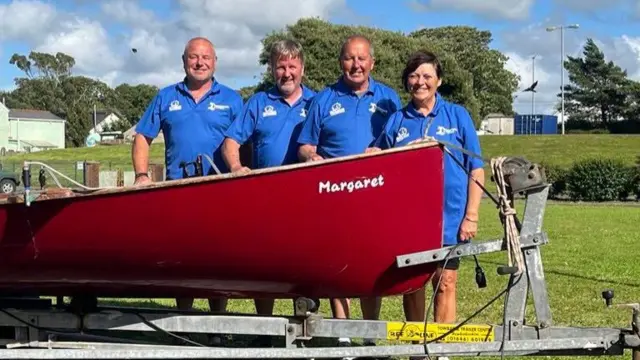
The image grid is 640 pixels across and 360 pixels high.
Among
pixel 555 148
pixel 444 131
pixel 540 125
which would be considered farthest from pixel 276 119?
pixel 540 125

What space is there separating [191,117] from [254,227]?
1.46 m

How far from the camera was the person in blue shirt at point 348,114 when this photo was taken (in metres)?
4.83

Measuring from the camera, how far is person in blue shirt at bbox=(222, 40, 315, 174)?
5012mm

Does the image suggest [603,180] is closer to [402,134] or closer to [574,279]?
[574,279]

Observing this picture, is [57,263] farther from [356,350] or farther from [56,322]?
[356,350]

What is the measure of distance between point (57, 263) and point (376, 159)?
5.37 ft

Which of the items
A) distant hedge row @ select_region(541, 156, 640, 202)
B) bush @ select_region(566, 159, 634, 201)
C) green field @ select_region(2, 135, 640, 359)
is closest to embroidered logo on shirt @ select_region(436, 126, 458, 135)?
green field @ select_region(2, 135, 640, 359)

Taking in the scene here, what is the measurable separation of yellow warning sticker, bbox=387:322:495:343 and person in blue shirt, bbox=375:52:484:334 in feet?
1.81

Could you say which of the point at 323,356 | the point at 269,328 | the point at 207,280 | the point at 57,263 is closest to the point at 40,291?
the point at 57,263

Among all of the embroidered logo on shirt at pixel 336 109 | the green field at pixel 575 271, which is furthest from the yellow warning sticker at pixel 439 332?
the green field at pixel 575 271

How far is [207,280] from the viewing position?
4102 mm

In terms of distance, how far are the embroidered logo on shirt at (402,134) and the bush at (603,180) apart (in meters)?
A: 21.0

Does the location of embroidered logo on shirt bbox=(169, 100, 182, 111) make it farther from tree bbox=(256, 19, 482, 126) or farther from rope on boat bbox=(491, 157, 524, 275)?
tree bbox=(256, 19, 482, 126)

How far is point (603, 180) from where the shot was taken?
24266 millimetres
